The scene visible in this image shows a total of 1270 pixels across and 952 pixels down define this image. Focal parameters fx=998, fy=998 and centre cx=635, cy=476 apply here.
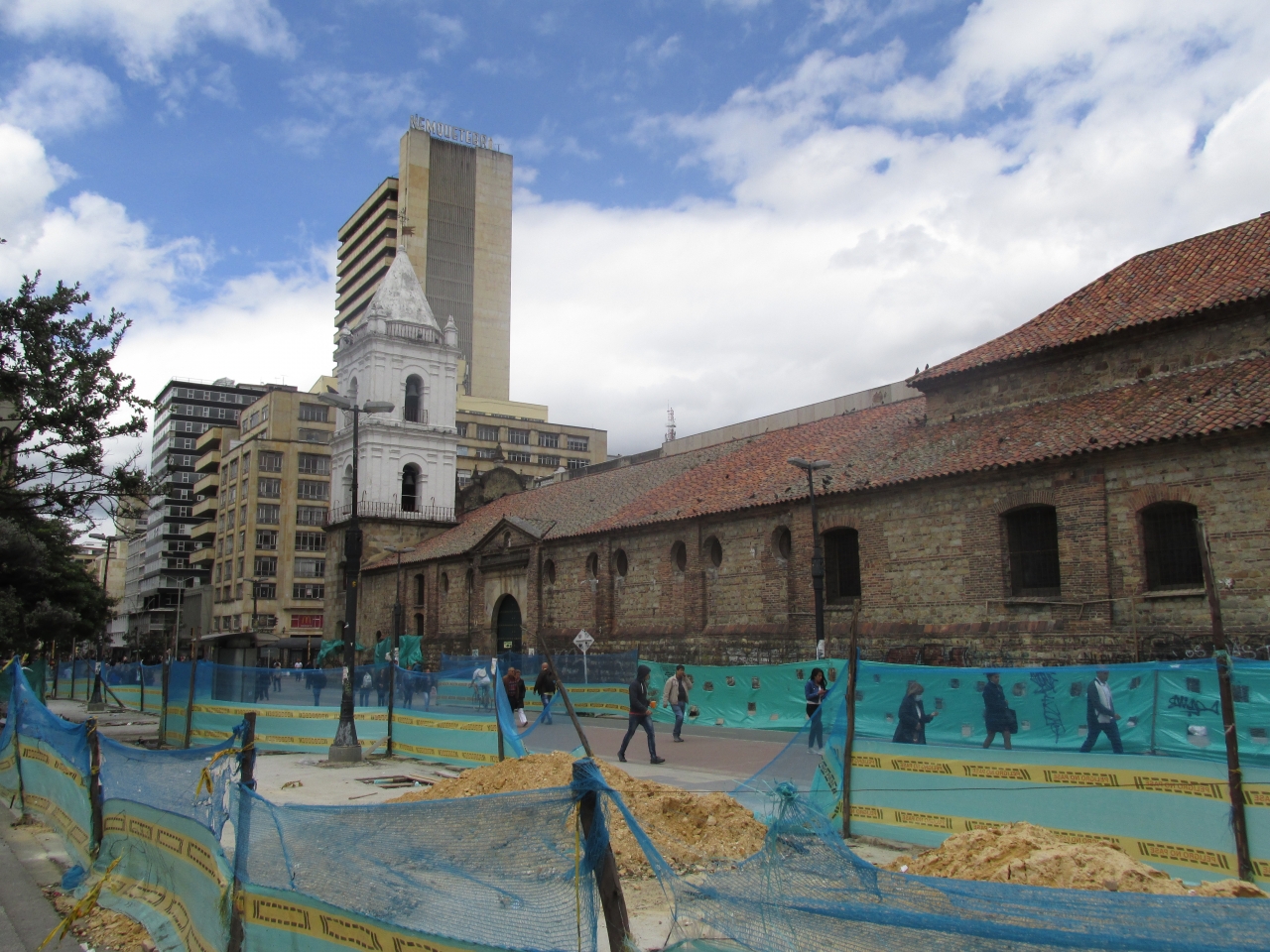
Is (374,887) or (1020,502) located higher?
(1020,502)

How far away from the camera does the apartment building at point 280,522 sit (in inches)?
2788

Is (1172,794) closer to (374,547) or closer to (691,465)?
(691,465)

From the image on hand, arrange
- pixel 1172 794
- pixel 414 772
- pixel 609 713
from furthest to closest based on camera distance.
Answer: pixel 609 713 → pixel 414 772 → pixel 1172 794

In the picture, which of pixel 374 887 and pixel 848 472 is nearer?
pixel 374 887

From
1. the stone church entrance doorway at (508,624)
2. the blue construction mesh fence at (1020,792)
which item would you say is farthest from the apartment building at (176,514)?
the blue construction mesh fence at (1020,792)

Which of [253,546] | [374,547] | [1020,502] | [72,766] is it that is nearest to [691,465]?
[1020,502]

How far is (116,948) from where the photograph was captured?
7.71 metres

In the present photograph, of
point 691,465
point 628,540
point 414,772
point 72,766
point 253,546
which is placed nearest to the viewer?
point 72,766

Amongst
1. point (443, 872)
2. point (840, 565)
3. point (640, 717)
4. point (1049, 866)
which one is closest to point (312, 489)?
point (840, 565)

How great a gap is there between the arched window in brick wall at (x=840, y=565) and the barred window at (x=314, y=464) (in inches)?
2163

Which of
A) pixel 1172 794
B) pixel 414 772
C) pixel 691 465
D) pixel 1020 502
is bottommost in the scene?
pixel 414 772

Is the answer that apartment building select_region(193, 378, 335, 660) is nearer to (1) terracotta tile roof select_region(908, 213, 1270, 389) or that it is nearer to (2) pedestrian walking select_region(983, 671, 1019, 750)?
(1) terracotta tile roof select_region(908, 213, 1270, 389)

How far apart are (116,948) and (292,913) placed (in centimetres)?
323

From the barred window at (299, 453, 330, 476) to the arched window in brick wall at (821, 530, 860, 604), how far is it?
5494 centimetres
